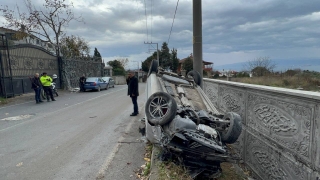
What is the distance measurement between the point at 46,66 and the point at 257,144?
18.6 m

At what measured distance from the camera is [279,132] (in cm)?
330

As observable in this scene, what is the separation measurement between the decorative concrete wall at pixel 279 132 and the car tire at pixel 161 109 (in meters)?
1.66

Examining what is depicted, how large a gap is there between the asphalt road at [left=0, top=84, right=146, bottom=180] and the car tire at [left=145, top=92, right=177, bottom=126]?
1.08m

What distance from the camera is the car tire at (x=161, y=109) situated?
3.57 metres

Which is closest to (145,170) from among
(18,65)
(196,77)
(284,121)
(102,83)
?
(284,121)

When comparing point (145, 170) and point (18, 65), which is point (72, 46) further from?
point (145, 170)

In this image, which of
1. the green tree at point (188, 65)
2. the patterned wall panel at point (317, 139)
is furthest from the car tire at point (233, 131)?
the green tree at point (188, 65)

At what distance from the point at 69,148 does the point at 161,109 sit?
2636mm

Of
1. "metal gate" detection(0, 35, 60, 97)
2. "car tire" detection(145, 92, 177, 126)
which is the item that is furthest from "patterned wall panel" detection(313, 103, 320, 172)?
"metal gate" detection(0, 35, 60, 97)

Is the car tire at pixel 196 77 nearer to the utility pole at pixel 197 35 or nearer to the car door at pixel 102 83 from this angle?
the utility pole at pixel 197 35

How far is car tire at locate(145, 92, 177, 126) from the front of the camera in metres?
3.57

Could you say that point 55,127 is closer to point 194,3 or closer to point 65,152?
point 65,152

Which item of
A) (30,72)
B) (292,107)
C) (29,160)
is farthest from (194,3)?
(30,72)

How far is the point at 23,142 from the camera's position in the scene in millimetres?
5289
